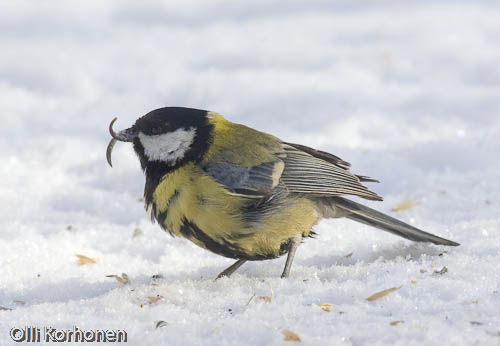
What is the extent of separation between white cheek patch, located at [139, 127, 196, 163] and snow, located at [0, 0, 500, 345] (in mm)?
403

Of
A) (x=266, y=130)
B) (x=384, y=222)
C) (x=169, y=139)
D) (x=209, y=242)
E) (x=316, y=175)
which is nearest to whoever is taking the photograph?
(x=209, y=242)

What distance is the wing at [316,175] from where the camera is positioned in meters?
3.98

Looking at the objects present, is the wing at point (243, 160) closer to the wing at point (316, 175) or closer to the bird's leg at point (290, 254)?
the wing at point (316, 175)

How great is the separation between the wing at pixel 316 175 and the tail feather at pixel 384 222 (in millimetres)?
137

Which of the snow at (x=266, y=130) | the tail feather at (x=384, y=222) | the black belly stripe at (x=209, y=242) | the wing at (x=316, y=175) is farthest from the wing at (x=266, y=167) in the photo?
the snow at (x=266, y=130)

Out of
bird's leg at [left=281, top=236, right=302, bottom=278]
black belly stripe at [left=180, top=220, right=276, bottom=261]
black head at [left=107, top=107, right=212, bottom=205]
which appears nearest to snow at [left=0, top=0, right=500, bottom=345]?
bird's leg at [left=281, top=236, right=302, bottom=278]

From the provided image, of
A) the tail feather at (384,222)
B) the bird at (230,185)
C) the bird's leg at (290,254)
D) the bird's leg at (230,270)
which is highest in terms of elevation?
the bird at (230,185)

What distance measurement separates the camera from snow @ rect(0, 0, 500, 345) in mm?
3242

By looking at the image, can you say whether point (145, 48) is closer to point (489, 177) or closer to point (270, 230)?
point (489, 177)

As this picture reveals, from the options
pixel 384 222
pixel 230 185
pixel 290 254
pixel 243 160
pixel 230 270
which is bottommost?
pixel 230 270

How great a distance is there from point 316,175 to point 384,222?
22.4 inches

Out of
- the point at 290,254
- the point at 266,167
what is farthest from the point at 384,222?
the point at 266,167

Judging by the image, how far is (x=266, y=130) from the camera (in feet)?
24.1

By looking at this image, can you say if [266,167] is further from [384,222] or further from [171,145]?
[384,222]
